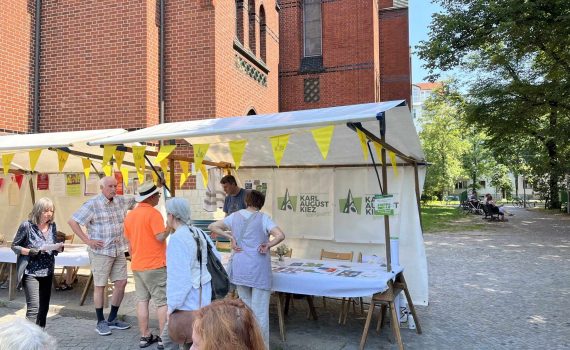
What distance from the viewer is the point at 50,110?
10086mm

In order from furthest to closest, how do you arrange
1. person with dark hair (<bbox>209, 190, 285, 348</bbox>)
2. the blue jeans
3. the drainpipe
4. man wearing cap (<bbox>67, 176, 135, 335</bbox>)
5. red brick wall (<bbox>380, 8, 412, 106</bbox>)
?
1. red brick wall (<bbox>380, 8, 412, 106</bbox>)
2. the drainpipe
3. man wearing cap (<bbox>67, 176, 135, 335</bbox>)
4. the blue jeans
5. person with dark hair (<bbox>209, 190, 285, 348</bbox>)

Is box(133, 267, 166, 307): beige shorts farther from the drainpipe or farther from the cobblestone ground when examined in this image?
the drainpipe

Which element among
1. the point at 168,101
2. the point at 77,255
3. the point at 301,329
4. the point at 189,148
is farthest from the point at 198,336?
the point at 168,101

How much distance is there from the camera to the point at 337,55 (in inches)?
706

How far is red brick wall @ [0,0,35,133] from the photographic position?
30.6 feet

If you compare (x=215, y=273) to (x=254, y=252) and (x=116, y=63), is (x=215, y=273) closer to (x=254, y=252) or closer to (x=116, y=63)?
(x=254, y=252)

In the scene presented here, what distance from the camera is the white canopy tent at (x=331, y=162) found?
15.4 feet

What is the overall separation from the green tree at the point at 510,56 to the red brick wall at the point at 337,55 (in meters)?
2.36

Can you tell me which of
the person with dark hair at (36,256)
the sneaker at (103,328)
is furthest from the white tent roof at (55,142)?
the sneaker at (103,328)

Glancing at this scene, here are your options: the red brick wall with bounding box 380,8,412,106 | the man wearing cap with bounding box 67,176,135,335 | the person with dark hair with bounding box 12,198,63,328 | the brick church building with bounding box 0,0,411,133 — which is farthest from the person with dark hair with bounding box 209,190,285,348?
the red brick wall with bounding box 380,8,412,106

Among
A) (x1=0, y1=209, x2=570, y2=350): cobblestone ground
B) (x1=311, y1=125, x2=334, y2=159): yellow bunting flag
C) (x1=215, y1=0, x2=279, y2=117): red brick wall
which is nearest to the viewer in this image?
(x1=311, y1=125, x2=334, y2=159): yellow bunting flag

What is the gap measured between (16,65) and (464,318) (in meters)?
10.2

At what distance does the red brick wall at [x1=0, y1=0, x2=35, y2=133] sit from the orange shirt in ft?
20.9

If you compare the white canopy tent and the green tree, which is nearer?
the white canopy tent
